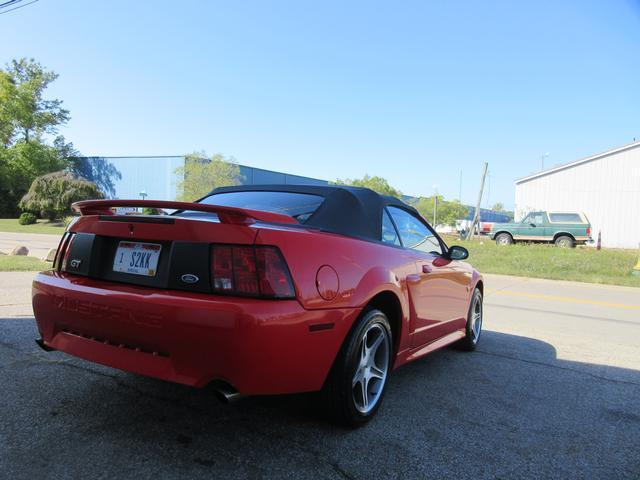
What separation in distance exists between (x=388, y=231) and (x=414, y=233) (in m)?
0.56

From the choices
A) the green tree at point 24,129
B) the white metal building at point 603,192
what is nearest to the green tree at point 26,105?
the green tree at point 24,129

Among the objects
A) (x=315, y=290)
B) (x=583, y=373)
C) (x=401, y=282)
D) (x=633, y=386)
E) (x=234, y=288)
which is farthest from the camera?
(x=583, y=373)

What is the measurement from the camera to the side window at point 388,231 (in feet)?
11.4

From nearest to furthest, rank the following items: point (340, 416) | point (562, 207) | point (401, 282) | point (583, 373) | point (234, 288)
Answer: point (234, 288) → point (340, 416) → point (401, 282) → point (583, 373) → point (562, 207)

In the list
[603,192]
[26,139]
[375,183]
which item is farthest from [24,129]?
[603,192]

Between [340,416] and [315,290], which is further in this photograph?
[340,416]

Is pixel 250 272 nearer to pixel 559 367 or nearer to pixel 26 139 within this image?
pixel 559 367

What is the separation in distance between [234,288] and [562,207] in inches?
1542

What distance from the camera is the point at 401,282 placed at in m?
3.25

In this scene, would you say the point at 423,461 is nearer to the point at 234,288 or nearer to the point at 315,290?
the point at 315,290

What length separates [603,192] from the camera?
3456 cm

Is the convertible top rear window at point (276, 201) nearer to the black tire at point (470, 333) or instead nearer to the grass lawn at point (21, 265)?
the black tire at point (470, 333)

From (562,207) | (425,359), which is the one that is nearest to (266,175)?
(562,207)

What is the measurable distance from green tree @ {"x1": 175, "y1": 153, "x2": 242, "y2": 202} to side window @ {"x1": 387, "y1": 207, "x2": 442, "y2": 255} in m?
49.9
